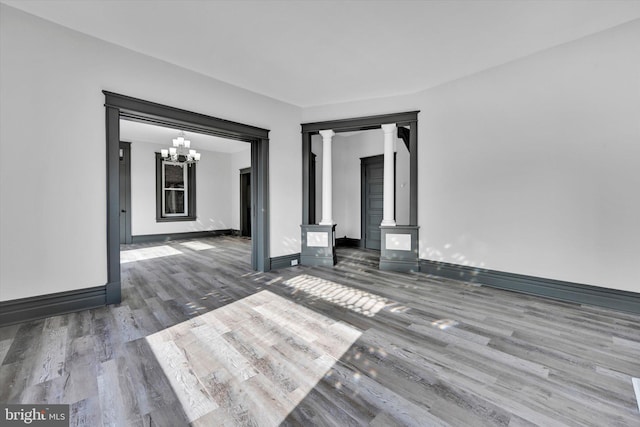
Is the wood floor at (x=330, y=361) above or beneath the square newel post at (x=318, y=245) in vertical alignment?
beneath

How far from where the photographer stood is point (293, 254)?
190 inches

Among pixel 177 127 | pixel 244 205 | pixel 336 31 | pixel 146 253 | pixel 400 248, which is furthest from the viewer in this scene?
pixel 244 205

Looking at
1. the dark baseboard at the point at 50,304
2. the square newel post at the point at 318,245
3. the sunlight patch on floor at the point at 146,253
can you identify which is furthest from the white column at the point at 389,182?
the sunlight patch on floor at the point at 146,253

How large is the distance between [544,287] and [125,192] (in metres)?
9.31

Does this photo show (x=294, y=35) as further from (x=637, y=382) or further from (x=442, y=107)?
(x=637, y=382)

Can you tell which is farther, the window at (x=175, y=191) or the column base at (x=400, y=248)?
the window at (x=175, y=191)

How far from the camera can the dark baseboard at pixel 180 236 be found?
762 cm

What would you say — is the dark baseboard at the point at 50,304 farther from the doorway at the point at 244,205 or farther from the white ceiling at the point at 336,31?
the doorway at the point at 244,205

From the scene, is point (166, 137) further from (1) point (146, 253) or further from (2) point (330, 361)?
(2) point (330, 361)

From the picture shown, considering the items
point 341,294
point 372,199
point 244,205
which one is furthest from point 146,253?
point 372,199

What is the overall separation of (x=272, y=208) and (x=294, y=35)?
2557 millimetres

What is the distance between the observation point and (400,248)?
176 inches

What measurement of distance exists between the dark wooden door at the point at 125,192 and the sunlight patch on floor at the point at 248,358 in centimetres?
626

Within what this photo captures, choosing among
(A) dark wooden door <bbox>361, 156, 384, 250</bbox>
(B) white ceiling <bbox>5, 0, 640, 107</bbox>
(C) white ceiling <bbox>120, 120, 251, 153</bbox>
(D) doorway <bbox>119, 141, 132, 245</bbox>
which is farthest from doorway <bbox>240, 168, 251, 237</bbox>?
(B) white ceiling <bbox>5, 0, 640, 107</bbox>
